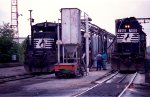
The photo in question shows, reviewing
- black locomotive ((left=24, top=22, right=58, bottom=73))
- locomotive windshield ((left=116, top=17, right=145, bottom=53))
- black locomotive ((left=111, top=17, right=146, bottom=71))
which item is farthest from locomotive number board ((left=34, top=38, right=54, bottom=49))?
locomotive windshield ((left=116, top=17, right=145, bottom=53))

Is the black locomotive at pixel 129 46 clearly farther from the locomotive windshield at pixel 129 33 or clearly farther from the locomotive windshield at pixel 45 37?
the locomotive windshield at pixel 45 37

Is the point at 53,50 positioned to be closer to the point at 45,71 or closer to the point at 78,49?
the point at 45,71

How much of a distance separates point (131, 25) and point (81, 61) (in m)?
5.36

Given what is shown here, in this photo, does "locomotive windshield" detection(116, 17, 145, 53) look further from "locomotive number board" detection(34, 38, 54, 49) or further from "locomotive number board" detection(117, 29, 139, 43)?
"locomotive number board" detection(34, 38, 54, 49)

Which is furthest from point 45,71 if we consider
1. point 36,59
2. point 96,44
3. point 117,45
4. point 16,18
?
point 16,18

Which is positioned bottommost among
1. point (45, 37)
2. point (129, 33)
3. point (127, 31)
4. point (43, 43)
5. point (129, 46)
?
point (129, 46)

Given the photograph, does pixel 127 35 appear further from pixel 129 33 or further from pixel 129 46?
pixel 129 46

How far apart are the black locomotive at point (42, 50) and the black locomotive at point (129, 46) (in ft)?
15.5

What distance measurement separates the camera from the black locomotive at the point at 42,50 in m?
28.8

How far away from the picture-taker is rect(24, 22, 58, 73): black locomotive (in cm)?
2883

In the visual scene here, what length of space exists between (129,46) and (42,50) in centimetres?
677

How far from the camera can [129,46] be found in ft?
95.7

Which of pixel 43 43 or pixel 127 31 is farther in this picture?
pixel 43 43

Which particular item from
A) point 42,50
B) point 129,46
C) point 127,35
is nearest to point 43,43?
point 42,50
